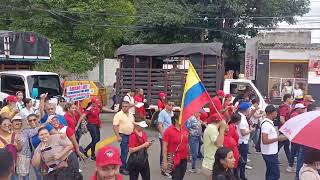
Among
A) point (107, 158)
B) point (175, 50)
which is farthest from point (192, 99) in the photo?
point (175, 50)

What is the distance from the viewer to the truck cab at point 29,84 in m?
13.6

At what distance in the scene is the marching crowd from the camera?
4.83m

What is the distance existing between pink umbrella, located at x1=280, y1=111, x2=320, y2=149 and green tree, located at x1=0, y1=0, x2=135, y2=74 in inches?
691

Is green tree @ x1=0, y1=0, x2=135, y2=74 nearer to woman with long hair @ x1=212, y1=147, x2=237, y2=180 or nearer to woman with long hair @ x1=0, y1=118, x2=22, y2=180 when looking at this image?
woman with long hair @ x1=0, y1=118, x2=22, y2=180

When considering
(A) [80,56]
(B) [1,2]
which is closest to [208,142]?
(A) [80,56]

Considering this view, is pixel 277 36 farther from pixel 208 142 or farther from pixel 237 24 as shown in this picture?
pixel 208 142

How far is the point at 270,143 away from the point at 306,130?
7.10 ft

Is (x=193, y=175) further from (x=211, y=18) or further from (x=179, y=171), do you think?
(x=211, y=18)

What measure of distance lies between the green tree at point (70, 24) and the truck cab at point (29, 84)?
7.26 meters

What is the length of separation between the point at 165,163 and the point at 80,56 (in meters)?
16.2

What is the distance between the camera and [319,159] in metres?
4.66

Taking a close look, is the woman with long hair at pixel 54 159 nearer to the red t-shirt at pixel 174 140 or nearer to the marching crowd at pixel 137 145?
the marching crowd at pixel 137 145

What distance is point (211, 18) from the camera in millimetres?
25922

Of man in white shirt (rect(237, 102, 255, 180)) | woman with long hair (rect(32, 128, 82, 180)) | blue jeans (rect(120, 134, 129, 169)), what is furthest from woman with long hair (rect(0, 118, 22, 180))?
man in white shirt (rect(237, 102, 255, 180))
